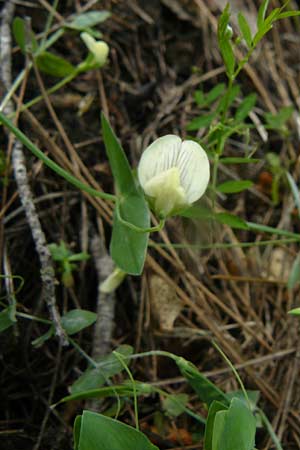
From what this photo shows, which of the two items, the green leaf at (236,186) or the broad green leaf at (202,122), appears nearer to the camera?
the green leaf at (236,186)

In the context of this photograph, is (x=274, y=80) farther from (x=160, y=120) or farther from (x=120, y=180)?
(x=120, y=180)

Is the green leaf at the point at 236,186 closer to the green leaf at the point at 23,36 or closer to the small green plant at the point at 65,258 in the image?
the small green plant at the point at 65,258

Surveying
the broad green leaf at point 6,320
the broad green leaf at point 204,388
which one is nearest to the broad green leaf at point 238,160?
the broad green leaf at point 204,388

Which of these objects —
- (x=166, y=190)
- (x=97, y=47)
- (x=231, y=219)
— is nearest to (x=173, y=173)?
(x=166, y=190)

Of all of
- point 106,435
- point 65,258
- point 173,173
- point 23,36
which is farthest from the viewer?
point 23,36

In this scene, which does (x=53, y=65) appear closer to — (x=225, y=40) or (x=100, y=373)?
(x=225, y=40)

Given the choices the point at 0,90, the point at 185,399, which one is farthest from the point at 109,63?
the point at 185,399
